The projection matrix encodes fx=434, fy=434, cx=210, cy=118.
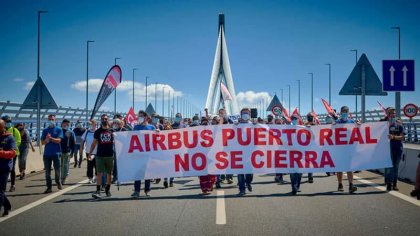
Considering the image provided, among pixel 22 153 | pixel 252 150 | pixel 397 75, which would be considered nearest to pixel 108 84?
pixel 22 153

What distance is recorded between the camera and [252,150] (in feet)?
34.7

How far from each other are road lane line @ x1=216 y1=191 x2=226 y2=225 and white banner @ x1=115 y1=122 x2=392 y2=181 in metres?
0.60

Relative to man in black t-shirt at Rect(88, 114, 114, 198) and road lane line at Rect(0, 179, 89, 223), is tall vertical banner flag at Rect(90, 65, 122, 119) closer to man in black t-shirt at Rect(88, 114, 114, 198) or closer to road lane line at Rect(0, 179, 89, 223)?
road lane line at Rect(0, 179, 89, 223)

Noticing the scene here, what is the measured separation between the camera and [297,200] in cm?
905

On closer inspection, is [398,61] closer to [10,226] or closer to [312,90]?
[10,226]

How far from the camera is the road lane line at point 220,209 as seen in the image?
6.97 metres

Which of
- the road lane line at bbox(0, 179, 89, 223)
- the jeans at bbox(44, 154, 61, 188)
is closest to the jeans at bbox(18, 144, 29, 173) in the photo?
the road lane line at bbox(0, 179, 89, 223)

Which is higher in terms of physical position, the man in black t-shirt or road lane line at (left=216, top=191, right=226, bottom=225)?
the man in black t-shirt

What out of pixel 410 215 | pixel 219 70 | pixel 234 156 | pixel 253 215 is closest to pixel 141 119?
pixel 234 156

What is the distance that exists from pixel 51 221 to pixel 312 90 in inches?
2089

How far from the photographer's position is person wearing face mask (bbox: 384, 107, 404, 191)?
33.9 ft

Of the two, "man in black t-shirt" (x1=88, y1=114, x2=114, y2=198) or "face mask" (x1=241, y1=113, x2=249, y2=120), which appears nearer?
"man in black t-shirt" (x1=88, y1=114, x2=114, y2=198)

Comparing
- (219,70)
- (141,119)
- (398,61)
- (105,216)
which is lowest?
(105,216)

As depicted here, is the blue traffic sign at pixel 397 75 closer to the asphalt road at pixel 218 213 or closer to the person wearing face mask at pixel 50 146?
the asphalt road at pixel 218 213
